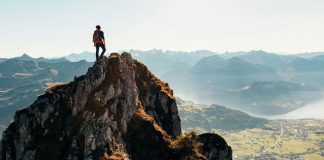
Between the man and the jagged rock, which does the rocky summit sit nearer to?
the man

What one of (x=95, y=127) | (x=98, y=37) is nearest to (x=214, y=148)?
(x=95, y=127)

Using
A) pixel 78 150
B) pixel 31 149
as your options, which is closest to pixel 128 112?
pixel 78 150

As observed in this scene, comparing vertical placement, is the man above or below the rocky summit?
above

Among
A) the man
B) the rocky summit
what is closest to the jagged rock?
the rocky summit

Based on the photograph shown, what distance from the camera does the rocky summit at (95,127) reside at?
73500 millimetres

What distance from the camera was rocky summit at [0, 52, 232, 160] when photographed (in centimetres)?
7350

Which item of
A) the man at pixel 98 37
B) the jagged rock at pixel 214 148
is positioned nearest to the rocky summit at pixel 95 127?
the man at pixel 98 37

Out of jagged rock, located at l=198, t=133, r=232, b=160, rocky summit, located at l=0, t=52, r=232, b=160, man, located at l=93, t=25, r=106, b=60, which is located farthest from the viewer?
jagged rock, located at l=198, t=133, r=232, b=160

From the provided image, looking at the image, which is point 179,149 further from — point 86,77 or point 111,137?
point 86,77

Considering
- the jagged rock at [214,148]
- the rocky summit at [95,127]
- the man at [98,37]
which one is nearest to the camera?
the rocky summit at [95,127]

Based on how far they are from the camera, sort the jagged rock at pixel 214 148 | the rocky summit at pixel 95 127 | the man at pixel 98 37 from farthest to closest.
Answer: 1. the jagged rock at pixel 214 148
2. the man at pixel 98 37
3. the rocky summit at pixel 95 127

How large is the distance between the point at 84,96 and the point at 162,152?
63.3 ft

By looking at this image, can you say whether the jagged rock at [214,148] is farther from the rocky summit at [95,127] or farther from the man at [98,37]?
the man at [98,37]

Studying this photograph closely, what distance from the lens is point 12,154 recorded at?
80438 millimetres
